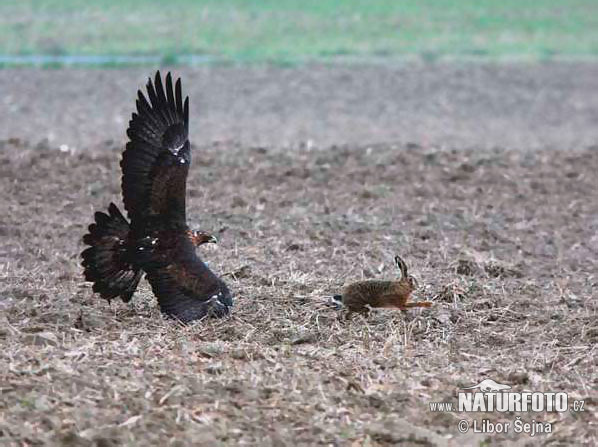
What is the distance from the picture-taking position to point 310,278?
8742 mm

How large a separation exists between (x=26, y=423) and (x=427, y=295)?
129 inches

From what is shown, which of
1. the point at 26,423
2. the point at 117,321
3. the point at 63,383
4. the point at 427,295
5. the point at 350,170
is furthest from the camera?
the point at 350,170

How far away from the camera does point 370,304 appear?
7.71m

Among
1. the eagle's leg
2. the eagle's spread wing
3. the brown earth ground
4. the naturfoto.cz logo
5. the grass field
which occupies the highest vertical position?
the grass field

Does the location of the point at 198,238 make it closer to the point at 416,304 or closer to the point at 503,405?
the point at 416,304

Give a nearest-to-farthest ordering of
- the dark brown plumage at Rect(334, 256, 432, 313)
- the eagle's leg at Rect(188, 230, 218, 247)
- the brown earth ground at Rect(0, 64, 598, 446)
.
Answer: the brown earth ground at Rect(0, 64, 598, 446) → the dark brown plumage at Rect(334, 256, 432, 313) → the eagle's leg at Rect(188, 230, 218, 247)

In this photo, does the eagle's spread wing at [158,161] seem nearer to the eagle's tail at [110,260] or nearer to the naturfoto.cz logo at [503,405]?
the eagle's tail at [110,260]

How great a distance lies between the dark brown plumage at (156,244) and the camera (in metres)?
7.67

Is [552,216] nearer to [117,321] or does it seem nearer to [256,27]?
[117,321]

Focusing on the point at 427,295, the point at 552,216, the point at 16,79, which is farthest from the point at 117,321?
the point at 16,79

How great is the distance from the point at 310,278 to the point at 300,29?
768 inches

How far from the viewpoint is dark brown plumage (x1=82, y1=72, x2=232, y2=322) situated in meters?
7.67

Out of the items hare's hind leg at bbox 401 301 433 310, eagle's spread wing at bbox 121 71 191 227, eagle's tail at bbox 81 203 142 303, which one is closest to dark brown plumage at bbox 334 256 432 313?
hare's hind leg at bbox 401 301 433 310

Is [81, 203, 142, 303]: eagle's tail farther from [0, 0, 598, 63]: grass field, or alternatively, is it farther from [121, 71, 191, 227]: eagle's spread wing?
[0, 0, 598, 63]: grass field
